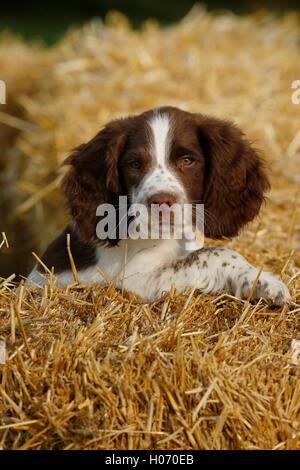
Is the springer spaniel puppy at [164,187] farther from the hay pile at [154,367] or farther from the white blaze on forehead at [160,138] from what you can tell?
the hay pile at [154,367]

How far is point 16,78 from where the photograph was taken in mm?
7379

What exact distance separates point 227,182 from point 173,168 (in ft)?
1.08

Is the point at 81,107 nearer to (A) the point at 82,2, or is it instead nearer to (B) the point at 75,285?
(B) the point at 75,285

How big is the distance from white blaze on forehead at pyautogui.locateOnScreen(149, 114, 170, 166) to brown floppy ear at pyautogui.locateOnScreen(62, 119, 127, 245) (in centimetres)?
18

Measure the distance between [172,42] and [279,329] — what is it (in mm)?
5081

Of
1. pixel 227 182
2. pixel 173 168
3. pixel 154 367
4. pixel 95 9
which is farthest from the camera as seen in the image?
pixel 95 9

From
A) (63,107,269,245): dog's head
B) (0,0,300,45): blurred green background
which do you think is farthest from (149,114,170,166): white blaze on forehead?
(0,0,300,45): blurred green background

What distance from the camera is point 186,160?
2.93 meters

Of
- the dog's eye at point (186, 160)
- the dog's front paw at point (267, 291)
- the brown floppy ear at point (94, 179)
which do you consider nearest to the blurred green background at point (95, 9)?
the brown floppy ear at point (94, 179)

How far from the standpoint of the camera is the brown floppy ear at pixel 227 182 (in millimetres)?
2998

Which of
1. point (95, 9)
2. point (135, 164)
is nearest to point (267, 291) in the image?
point (135, 164)

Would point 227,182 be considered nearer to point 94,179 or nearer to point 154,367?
point 94,179

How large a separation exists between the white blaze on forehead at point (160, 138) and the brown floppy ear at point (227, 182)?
0.23 metres
